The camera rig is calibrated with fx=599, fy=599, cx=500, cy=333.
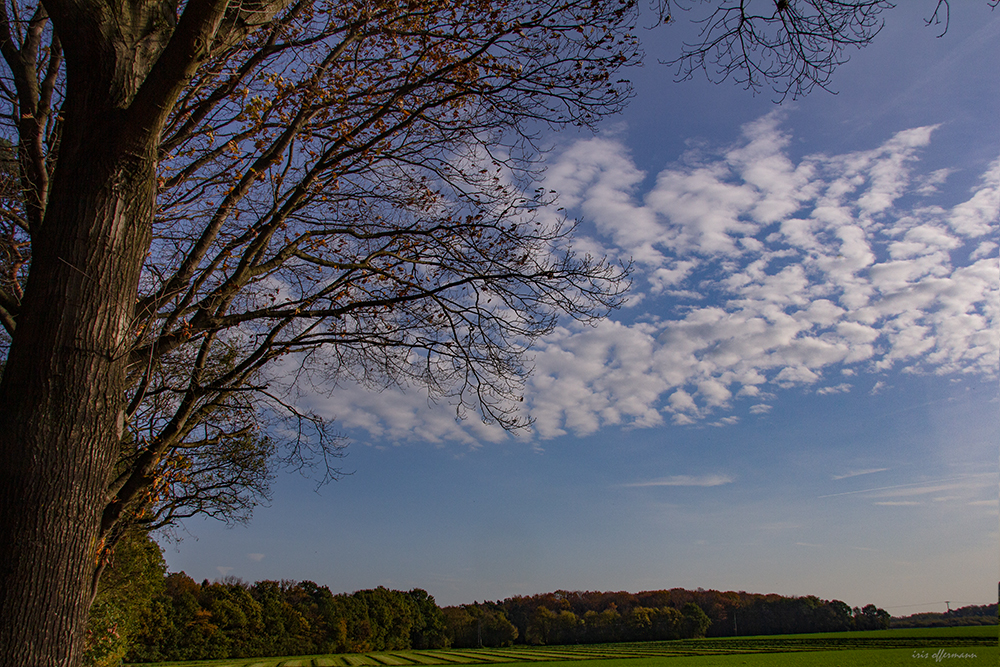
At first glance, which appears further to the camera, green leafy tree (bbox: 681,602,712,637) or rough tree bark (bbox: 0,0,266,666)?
green leafy tree (bbox: 681,602,712,637)

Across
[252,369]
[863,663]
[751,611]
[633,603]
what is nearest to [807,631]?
[751,611]

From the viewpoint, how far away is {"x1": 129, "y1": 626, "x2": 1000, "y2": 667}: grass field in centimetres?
4334

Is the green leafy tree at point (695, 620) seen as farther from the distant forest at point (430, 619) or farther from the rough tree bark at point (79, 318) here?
the rough tree bark at point (79, 318)

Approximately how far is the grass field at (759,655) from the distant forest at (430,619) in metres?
2.41

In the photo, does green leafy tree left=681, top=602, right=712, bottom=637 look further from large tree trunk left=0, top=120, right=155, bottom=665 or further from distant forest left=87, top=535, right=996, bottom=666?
large tree trunk left=0, top=120, right=155, bottom=665

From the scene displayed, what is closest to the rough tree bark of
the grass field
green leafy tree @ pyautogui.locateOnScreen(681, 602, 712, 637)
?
the grass field

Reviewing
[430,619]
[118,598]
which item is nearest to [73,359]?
[118,598]

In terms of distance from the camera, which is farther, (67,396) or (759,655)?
(759,655)

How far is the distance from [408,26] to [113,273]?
370cm

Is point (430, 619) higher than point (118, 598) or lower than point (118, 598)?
lower

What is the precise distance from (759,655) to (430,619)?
4537 centimetres

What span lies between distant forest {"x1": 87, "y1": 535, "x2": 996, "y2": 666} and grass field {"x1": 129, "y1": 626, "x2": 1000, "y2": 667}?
7.90ft

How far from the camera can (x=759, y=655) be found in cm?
5484

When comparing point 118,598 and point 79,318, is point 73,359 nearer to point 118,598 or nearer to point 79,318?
point 79,318
